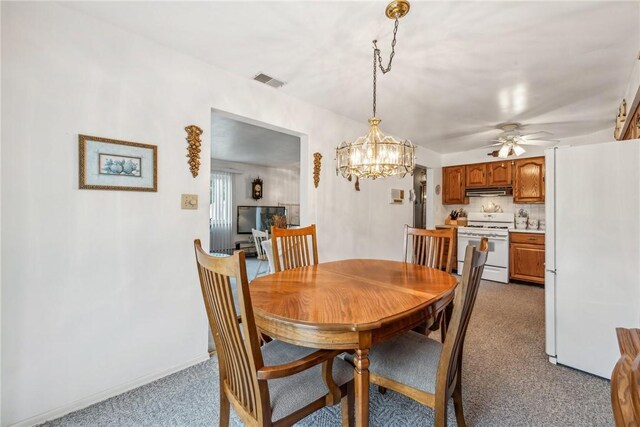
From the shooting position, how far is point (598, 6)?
64.5 inches

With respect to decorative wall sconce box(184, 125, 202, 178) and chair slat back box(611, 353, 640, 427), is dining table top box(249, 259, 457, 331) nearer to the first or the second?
chair slat back box(611, 353, 640, 427)

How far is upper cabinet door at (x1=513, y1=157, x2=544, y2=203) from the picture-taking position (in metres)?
4.59

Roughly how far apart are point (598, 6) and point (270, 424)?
2676mm

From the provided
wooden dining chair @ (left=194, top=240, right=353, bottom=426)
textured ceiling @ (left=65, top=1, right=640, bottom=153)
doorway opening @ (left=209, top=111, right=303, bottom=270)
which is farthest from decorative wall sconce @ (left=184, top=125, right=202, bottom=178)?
doorway opening @ (left=209, top=111, right=303, bottom=270)

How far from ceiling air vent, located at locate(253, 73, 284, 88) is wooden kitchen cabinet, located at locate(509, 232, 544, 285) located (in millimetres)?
4268

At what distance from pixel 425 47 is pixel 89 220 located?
2.47 metres

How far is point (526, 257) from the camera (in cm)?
448

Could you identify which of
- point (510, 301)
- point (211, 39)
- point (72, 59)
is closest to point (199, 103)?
point (211, 39)

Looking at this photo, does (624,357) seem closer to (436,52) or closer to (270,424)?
(270,424)

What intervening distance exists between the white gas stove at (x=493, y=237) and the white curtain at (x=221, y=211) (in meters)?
4.97

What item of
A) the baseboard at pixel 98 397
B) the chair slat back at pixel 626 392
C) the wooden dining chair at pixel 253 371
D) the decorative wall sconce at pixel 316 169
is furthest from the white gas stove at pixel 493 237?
the chair slat back at pixel 626 392

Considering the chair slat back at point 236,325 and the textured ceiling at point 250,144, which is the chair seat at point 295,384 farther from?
the textured ceiling at point 250,144

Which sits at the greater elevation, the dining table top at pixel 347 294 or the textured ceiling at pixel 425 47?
the textured ceiling at pixel 425 47

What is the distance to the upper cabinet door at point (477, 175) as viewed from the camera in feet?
16.9
